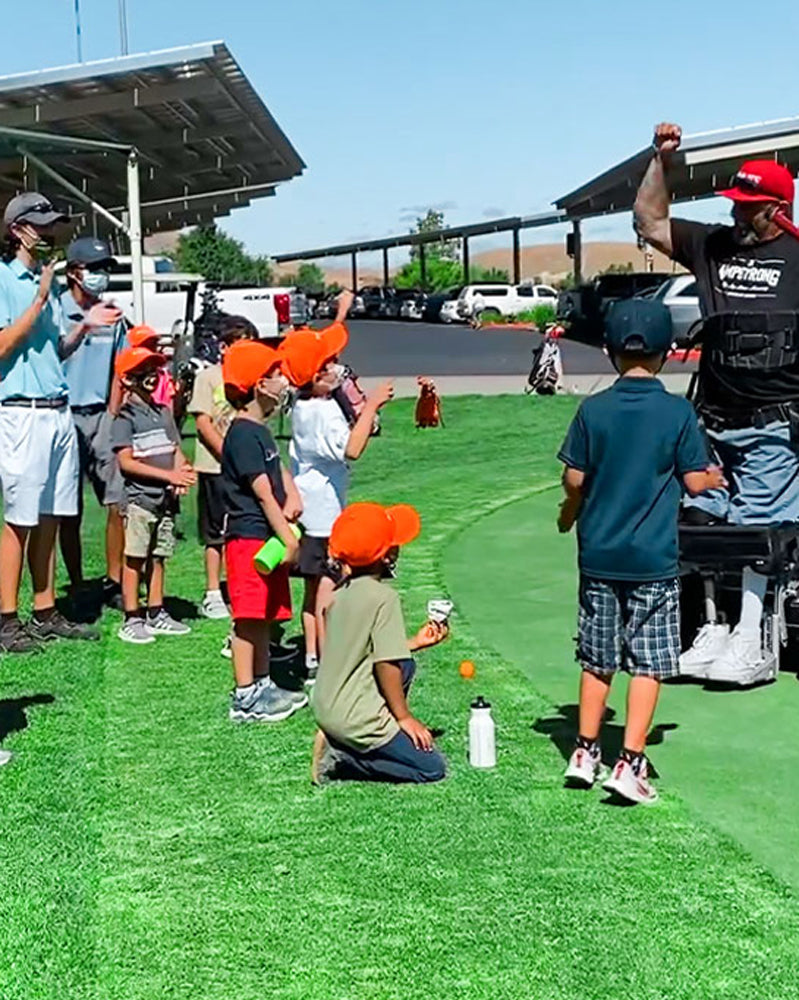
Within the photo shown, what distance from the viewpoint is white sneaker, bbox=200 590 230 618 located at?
7.83m

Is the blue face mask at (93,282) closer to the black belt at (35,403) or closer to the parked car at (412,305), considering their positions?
the black belt at (35,403)

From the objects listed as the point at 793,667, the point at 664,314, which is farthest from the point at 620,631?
the point at 793,667

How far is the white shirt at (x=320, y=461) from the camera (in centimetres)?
611

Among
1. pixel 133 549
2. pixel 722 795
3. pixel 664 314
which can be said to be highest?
pixel 664 314

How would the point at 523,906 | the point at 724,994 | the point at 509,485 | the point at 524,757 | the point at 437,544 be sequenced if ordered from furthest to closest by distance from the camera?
1. the point at 509,485
2. the point at 437,544
3. the point at 524,757
4. the point at 523,906
5. the point at 724,994

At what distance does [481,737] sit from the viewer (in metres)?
5.14

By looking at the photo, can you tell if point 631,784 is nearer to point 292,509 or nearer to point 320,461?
point 292,509

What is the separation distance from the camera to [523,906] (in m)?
3.95

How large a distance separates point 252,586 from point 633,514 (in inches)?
66.2

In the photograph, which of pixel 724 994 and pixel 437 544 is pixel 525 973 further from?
pixel 437 544

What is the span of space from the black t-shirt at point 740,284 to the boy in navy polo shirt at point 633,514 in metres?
1.31

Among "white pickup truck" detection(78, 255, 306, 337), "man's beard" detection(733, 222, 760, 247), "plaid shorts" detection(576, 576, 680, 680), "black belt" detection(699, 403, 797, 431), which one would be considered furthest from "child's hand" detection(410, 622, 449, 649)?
"white pickup truck" detection(78, 255, 306, 337)

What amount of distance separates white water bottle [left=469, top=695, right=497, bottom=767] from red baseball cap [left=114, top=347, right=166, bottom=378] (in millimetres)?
2979

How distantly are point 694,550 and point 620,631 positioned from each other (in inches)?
56.1
